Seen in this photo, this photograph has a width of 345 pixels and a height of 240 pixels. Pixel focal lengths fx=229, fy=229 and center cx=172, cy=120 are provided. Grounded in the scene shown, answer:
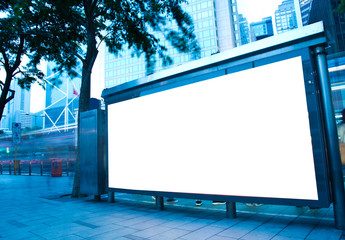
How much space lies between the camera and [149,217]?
15.5 ft

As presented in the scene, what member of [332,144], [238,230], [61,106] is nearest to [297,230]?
[238,230]

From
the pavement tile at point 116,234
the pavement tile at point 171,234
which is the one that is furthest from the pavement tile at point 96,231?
the pavement tile at point 171,234

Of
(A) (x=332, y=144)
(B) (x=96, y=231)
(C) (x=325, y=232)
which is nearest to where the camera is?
(C) (x=325, y=232)

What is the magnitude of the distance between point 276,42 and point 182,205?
4.18 meters

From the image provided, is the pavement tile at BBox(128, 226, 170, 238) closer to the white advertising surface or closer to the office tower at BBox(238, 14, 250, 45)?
the white advertising surface

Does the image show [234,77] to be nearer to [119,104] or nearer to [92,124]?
[119,104]

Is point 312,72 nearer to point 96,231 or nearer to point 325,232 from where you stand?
point 325,232

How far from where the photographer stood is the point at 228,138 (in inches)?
162

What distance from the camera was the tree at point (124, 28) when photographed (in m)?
8.09

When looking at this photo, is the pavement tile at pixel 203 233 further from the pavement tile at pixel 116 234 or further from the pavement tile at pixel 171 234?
the pavement tile at pixel 116 234

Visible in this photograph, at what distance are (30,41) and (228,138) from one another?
10236 millimetres

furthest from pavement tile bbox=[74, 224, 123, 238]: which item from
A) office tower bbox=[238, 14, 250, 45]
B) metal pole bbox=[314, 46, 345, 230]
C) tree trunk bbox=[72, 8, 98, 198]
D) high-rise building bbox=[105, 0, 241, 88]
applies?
office tower bbox=[238, 14, 250, 45]

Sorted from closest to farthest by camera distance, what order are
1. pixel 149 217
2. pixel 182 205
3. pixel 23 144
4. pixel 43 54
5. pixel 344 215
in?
1. pixel 344 215
2. pixel 149 217
3. pixel 182 205
4. pixel 43 54
5. pixel 23 144

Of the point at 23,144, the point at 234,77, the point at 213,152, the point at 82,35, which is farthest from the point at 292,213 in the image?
the point at 23,144
